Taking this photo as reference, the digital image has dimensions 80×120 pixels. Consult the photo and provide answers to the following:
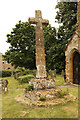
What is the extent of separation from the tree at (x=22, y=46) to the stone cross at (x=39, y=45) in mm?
15933

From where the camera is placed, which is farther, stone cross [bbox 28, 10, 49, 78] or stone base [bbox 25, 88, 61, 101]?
stone cross [bbox 28, 10, 49, 78]

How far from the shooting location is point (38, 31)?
8539 mm

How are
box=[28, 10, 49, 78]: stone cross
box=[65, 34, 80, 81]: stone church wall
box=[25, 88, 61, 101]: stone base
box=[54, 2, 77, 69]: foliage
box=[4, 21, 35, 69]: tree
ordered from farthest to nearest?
1. box=[4, 21, 35, 69]: tree
2. box=[54, 2, 77, 69]: foliage
3. box=[65, 34, 80, 81]: stone church wall
4. box=[28, 10, 49, 78]: stone cross
5. box=[25, 88, 61, 101]: stone base

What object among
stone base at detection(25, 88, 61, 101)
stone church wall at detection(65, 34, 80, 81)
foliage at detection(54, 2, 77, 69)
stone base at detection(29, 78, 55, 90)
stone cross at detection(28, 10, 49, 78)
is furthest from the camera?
foliage at detection(54, 2, 77, 69)

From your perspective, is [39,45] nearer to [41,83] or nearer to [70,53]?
[41,83]

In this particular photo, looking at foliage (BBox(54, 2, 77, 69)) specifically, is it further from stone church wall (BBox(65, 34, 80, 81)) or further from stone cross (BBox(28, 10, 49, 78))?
stone cross (BBox(28, 10, 49, 78))

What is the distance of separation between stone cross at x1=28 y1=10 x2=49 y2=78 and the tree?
15933 mm

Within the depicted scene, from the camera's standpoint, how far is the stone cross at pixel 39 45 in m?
8.16

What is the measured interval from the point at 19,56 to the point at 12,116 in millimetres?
19599

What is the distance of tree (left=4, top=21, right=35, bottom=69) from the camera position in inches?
973

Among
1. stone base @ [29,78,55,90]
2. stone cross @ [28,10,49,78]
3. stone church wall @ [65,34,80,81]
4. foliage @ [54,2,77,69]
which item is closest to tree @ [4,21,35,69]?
foliage @ [54,2,77,69]

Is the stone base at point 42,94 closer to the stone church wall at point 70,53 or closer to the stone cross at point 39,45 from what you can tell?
the stone cross at point 39,45

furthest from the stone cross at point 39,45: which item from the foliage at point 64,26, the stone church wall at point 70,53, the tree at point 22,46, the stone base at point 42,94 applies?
the tree at point 22,46

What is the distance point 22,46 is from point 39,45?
57.3ft
